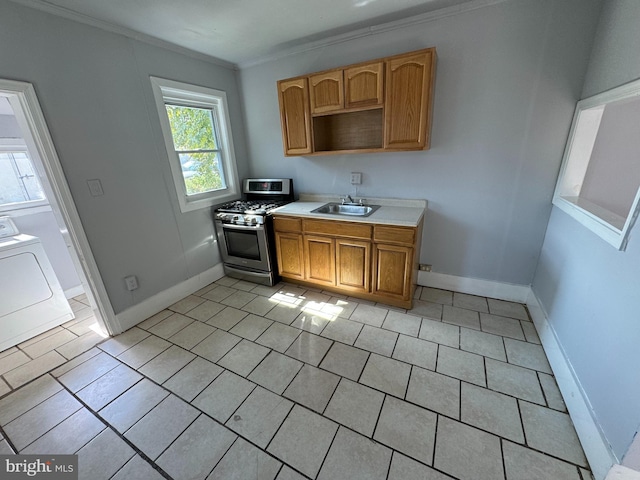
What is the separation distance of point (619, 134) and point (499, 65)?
0.97m

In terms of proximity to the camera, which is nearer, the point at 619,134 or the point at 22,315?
the point at 619,134

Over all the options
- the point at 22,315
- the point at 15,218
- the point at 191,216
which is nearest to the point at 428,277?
the point at 191,216

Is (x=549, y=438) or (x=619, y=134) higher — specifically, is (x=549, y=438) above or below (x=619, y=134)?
below

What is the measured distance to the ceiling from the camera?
1.87 m

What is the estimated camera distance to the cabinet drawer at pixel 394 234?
224cm

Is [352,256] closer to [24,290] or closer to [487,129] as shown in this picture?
[487,129]

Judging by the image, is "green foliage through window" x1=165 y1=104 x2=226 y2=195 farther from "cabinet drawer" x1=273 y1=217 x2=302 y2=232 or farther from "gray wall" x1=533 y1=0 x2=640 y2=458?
"gray wall" x1=533 y1=0 x2=640 y2=458

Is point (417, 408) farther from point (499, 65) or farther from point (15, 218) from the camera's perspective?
point (15, 218)

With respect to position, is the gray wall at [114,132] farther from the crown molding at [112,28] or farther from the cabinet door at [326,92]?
the cabinet door at [326,92]

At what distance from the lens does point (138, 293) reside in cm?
253

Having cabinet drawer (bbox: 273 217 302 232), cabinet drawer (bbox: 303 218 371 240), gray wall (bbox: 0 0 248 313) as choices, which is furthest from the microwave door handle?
cabinet drawer (bbox: 303 218 371 240)

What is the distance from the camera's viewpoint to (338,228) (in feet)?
8.31

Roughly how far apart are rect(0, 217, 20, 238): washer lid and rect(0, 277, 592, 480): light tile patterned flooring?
1008 mm

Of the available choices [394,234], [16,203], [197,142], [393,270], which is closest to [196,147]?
[197,142]
